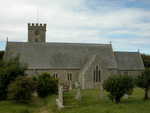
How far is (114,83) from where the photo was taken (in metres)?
28.5

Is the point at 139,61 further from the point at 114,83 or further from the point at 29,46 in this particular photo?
the point at 114,83

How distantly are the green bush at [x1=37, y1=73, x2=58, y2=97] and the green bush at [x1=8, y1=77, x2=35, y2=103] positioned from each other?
3.14 m

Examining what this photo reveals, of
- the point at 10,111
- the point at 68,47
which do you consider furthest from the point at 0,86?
the point at 68,47

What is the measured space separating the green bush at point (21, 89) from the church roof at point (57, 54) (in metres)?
15.0

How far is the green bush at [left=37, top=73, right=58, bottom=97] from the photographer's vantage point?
120 ft

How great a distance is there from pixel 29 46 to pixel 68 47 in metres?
8.45

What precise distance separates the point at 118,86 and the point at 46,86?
12.7 meters

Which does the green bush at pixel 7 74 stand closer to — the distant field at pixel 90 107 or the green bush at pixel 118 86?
the distant field at pixel 90 107

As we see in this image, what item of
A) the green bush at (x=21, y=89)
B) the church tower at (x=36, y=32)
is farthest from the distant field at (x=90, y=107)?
the church tower at (x=36, y=32)

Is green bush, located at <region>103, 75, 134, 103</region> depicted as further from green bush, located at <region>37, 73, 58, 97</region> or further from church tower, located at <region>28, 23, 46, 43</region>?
church tower, located at <region>28, 23, 46, 43</region>

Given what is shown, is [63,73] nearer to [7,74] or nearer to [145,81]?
[7,74]

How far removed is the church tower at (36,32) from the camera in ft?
198

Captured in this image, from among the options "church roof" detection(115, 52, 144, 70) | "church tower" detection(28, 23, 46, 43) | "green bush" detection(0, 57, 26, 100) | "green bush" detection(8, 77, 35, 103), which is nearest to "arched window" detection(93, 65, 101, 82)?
"church roof" detection(115, 52, 144, 70)

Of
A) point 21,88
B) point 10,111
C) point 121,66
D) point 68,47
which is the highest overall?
point 68,47
